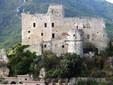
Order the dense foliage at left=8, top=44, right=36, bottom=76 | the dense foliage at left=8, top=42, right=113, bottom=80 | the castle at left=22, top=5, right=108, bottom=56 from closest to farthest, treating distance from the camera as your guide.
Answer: the dense foliage at left=8, top=42, right=113, bottom=80
the castle at left=22, top=5, right=108, bottom=56
the dense foliage at left=8, top=44, right=36, bottom=76

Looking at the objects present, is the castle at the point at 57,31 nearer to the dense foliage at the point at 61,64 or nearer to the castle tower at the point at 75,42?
the castle tower at the point at 75,42

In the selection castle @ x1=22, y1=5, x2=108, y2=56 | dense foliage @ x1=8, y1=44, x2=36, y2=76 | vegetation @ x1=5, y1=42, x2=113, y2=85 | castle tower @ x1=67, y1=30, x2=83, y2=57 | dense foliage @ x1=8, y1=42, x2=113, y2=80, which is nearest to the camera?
vegetation @ x1=5, y1=42, x2=113, y2=85

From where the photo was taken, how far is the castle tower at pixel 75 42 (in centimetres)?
6744

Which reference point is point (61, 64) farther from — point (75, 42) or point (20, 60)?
point (20, 60)

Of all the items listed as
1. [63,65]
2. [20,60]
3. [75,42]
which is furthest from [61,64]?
[20,60]

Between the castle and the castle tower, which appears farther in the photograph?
the castle

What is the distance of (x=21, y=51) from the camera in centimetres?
7231

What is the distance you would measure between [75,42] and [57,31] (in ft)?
14.9

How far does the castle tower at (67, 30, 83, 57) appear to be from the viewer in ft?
221

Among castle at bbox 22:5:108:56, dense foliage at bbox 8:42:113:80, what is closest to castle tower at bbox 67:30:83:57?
castle at bbox 22:5:108:56

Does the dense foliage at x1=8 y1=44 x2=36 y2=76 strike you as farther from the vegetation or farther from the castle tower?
the castle tower

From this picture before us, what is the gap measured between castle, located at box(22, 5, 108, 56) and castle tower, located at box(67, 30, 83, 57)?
811 mm

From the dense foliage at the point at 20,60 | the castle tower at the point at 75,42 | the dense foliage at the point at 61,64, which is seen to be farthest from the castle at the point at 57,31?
the dense foliage at the point at 61,64

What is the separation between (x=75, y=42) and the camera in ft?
221
